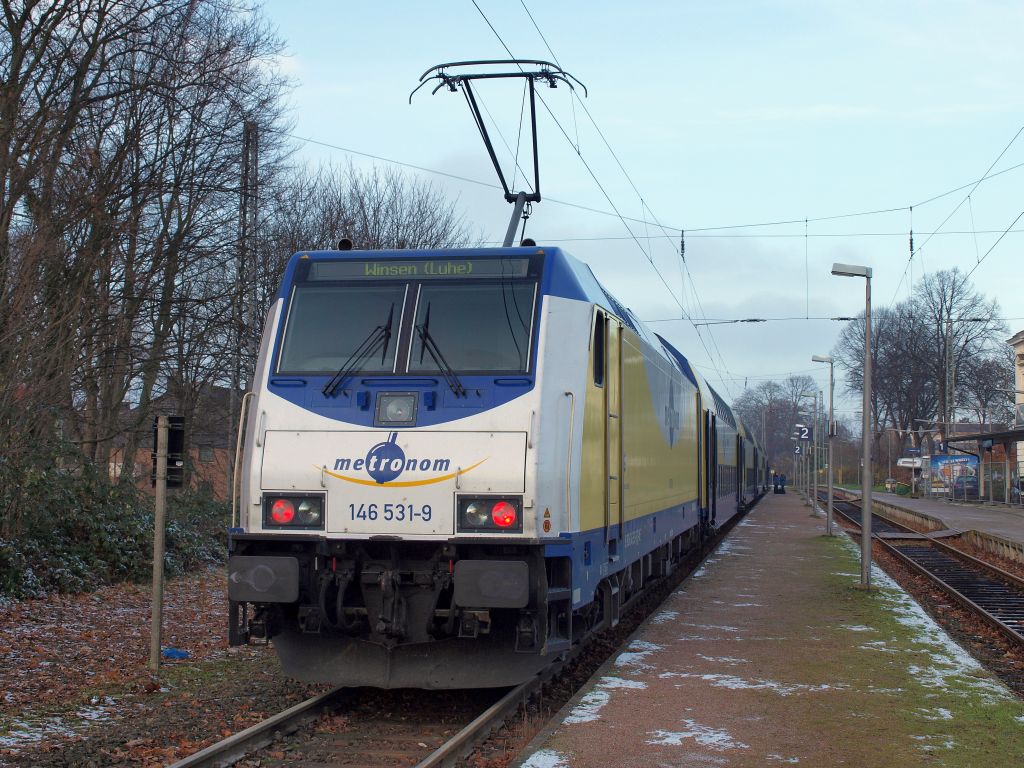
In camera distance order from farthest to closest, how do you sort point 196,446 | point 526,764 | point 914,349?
point 914,349 < point 196,446 < point 526,764

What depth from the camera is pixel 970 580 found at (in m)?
20.2

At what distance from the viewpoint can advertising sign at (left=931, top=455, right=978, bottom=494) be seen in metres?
51.8

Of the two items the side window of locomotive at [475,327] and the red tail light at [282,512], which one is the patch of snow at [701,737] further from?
the red tail light at [282,512]

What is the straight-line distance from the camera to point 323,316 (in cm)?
866

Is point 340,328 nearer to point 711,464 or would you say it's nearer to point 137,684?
point 137,684

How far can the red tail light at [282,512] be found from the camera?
7.93m

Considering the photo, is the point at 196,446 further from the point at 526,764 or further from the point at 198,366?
the point at 526,764

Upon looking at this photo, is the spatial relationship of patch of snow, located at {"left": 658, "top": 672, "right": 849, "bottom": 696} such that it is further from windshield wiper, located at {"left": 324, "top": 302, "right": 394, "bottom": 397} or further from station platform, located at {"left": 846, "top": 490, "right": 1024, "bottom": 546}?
station platform, located at {"left": 846, "top": 490, "right": 1024, "bottom": 546}

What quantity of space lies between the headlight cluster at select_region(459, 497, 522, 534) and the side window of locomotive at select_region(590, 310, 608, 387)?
5.53ft

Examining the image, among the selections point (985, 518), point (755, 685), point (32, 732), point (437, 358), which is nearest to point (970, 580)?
point (755, 685)

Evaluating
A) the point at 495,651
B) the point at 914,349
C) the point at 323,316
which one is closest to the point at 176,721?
the point at 495,651

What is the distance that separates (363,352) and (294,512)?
136 cm

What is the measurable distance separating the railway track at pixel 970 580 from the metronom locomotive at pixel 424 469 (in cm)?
738

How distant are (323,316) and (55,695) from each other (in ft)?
12.3
